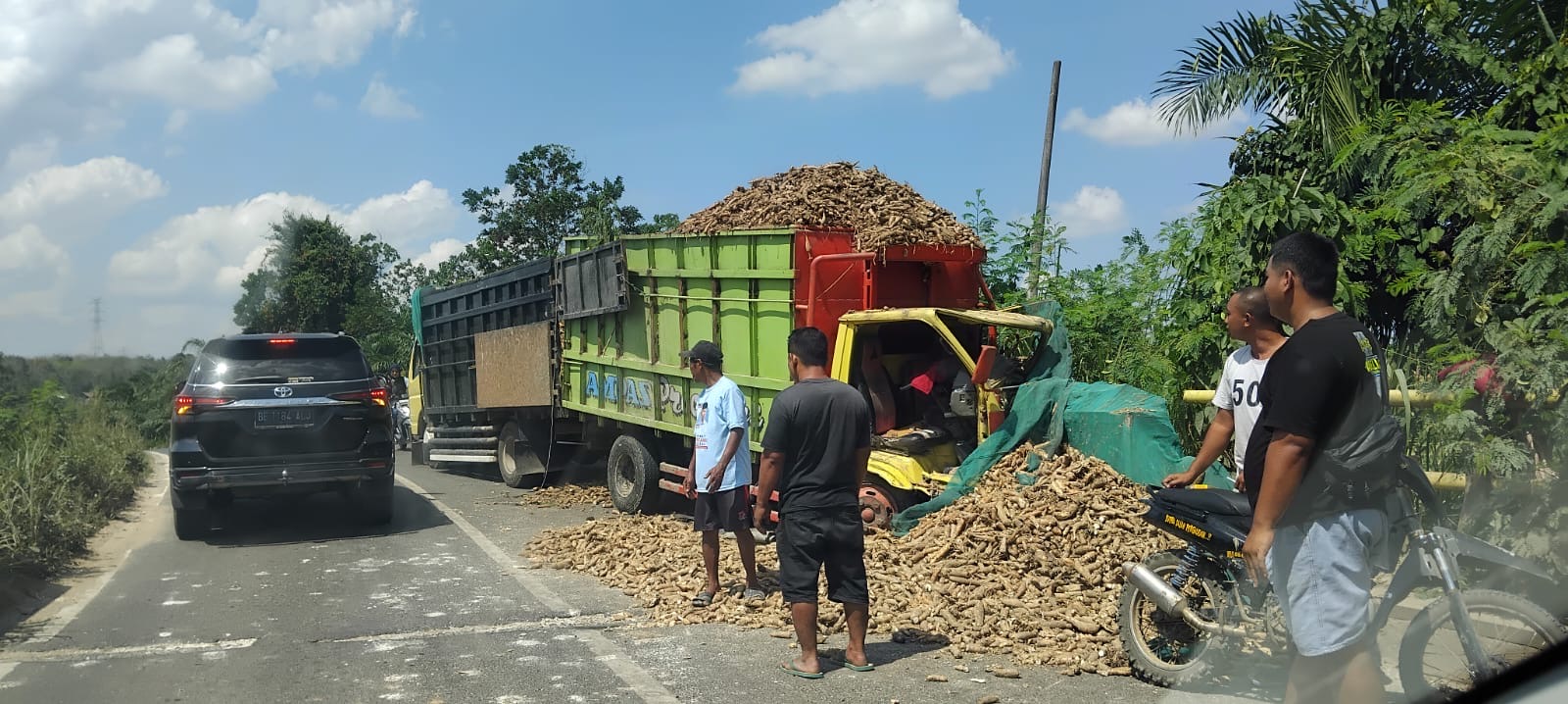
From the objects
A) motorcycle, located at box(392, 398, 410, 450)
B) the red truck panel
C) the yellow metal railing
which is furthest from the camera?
motorcycle, located at box(392, 398, 410, 450)

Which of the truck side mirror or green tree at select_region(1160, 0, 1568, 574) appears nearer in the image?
green tree at select_region(1160, 0, 1568, 574)

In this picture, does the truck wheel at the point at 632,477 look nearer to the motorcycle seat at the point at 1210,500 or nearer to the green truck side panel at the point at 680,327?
the green truck side panel at the point at 680,327

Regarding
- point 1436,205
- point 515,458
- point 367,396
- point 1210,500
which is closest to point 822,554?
point 1210,500

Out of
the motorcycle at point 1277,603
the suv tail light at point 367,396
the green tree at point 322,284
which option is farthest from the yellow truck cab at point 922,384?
the green tree at point 322,284

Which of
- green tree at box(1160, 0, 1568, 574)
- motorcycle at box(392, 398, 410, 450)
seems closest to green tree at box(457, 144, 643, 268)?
motorcycle at box(392, 398, 410, 450)

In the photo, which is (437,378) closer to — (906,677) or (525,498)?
(525,498)

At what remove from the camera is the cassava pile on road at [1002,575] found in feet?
19.2

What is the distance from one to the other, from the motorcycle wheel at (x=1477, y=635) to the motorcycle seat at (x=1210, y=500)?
31.5 inches

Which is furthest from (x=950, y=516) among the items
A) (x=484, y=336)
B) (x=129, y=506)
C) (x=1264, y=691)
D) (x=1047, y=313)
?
(x=129, y=506)

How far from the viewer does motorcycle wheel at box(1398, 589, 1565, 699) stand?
3.90 m

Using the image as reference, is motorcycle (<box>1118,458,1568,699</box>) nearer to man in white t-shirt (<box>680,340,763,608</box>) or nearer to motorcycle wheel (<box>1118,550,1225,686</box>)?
motorcycle wheel (<box>1118,550,1225,686</box>)

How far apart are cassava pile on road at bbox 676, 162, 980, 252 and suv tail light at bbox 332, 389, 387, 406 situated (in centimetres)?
334

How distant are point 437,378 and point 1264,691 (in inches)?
530

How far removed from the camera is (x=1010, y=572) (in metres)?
6.59
